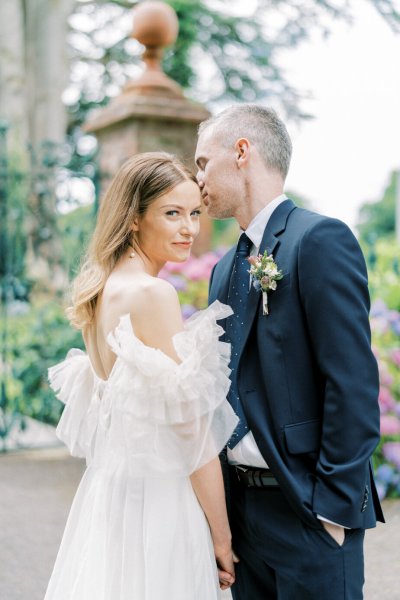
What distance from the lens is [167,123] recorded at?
649 cm

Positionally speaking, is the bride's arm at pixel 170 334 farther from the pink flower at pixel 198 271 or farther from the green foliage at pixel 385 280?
the green foliage at pixel 385 280

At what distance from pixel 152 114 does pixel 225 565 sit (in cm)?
479

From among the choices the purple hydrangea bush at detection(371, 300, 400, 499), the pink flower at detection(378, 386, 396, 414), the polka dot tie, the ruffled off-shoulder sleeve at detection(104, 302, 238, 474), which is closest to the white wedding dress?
the ruffled off-shoulder sleeve at detection(104, 302, 238, 474)

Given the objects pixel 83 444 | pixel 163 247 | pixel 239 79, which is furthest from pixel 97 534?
pixel 239 79

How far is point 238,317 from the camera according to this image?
2.33 meters

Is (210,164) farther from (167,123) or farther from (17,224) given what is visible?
(17,224)

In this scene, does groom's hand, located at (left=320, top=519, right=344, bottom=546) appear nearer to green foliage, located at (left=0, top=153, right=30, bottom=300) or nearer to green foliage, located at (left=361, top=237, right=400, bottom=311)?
green foliage, located at (left=361, top=237, right=400, bottom=311)

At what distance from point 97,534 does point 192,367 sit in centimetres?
65

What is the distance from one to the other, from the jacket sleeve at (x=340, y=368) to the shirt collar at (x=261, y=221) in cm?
25

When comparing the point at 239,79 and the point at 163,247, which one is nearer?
the point at 163,247

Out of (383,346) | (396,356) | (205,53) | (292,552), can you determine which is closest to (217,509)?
(292,552)

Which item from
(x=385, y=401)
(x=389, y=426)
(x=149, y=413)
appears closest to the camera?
(x=149, y=413)

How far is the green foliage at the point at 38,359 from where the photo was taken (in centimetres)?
692

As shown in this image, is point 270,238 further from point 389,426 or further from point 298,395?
point 389,426
